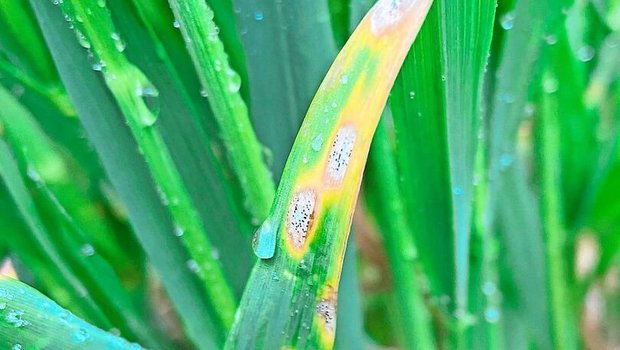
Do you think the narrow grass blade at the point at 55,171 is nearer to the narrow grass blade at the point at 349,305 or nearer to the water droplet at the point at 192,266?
the water droplet at the point at 192,266

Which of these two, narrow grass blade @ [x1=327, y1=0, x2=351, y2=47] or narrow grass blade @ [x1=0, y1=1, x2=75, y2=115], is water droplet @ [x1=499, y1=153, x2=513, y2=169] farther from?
narrow grass blade @ [x1=0, y1=1, x2=75, y2=115]

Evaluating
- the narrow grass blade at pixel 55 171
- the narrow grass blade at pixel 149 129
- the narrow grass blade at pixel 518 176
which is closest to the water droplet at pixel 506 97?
the narrow grass blade at pixel 518 176

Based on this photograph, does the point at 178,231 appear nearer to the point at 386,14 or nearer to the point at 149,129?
the point at 149,129

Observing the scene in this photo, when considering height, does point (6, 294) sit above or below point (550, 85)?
below

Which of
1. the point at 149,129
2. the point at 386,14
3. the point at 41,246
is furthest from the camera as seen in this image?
the point at 41,246

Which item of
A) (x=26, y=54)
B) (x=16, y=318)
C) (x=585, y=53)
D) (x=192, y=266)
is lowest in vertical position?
(x=16, y=318)

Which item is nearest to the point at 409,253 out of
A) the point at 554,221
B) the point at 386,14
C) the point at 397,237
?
the point at 397,237

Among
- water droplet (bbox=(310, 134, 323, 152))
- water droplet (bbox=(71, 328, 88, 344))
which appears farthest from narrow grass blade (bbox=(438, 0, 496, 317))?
water droplet (bbox=(71, 328, 88, 344))
